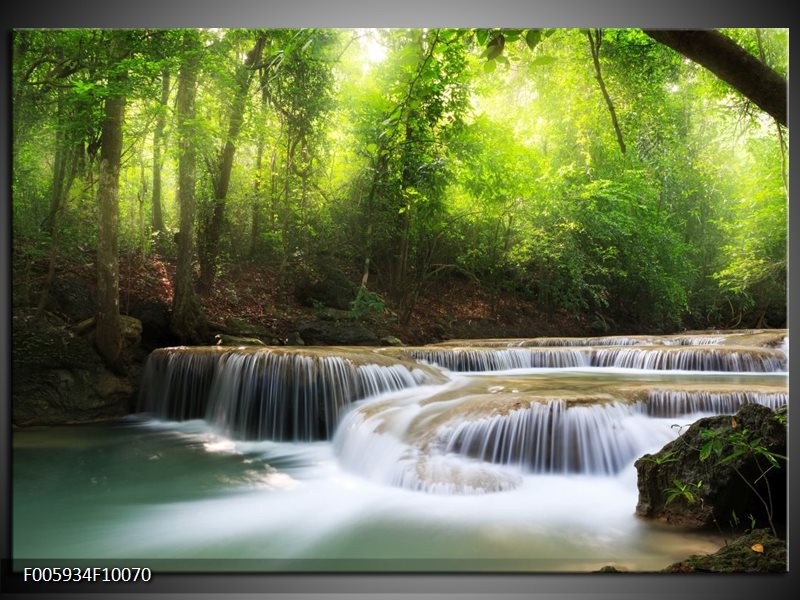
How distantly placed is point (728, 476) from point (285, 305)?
109 inches

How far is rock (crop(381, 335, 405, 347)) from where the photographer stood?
3779mm

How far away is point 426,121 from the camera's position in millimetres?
2936

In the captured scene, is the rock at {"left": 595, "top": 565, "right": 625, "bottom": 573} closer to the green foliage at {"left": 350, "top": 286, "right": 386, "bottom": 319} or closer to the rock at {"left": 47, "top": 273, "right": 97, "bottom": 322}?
the green foliage at {"left": 350, "top": 286, "right": 386, "bottom": 319}

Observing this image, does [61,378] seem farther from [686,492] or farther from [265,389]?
[686,492]

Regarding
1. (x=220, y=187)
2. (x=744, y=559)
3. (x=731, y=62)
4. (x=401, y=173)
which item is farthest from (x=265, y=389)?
(x=731, y=62)

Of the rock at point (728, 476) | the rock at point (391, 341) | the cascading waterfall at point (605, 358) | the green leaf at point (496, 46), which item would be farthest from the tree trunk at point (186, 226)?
the rock at point (728, 476)

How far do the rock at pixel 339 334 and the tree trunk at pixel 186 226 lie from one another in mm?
730

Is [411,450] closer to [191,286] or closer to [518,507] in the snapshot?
[518,507]

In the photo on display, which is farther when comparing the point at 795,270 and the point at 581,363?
the point at 581,363

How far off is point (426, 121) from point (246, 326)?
1.82 meters

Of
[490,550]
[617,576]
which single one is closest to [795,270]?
[617,576]

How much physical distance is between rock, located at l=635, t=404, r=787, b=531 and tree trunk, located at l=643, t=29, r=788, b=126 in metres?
1.36

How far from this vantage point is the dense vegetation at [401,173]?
8.80ft

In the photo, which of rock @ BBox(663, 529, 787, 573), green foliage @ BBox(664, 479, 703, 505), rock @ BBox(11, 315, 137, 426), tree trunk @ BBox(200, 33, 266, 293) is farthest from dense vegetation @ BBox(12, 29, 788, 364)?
rock @ BBox(663, 529, 787, 573)
